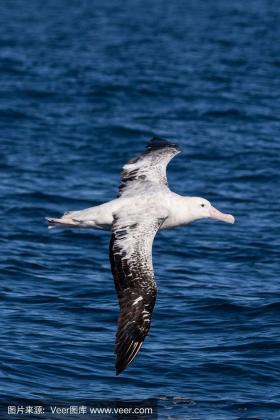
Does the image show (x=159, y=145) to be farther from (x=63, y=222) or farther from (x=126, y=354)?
(x=126, y=354)

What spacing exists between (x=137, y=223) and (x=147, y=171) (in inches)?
76.2

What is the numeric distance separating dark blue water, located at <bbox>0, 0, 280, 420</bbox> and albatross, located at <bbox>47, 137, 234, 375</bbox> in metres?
1.01

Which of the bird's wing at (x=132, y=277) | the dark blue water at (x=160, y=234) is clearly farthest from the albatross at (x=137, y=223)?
the dark blue water at (x=160, y=234)

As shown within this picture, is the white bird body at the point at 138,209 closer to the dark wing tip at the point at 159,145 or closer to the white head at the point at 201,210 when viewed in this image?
the white head at the point at 201,210

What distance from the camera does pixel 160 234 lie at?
Answer: 1778 centimetres

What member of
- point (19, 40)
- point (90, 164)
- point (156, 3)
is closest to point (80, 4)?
point (156, 3)

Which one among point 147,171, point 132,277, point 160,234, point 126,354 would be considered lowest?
point 160,234

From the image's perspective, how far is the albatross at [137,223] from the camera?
10547 millimetres

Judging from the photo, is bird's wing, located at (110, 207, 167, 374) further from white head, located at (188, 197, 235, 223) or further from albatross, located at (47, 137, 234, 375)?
white head, located at (188, 197, 235, 223)

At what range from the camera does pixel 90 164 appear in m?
22.0

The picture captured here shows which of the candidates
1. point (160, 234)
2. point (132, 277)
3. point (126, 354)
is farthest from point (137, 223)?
point (160, 234)

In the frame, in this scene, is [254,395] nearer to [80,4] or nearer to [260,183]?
[260,183]

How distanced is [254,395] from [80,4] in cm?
4868

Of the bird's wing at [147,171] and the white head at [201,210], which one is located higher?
the bird's wing at [147,171]
